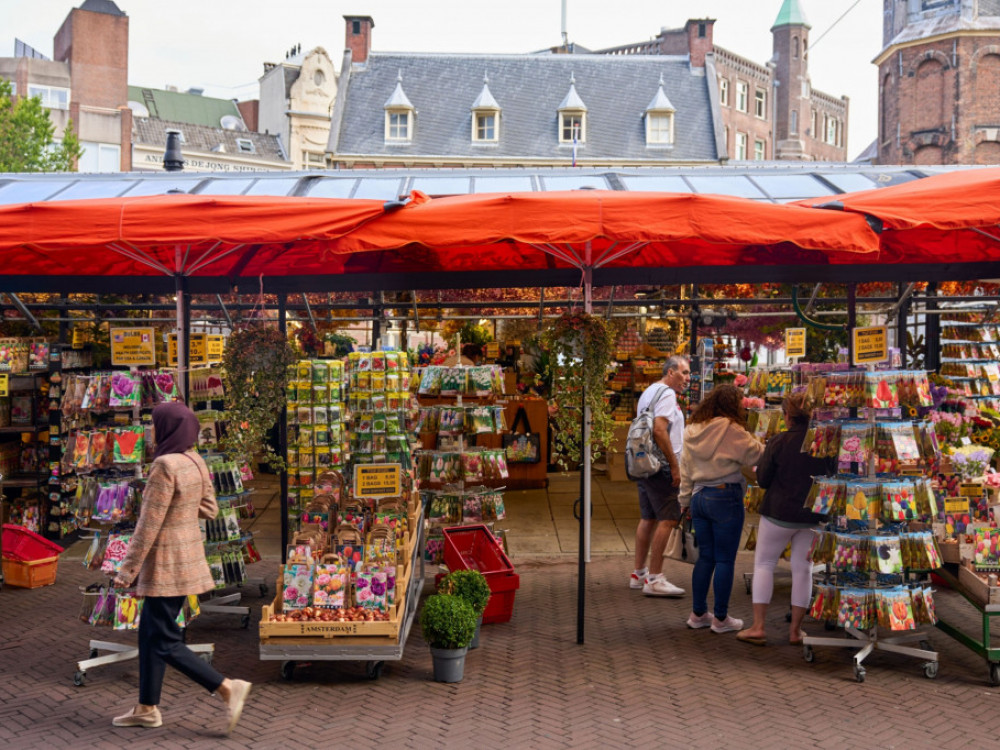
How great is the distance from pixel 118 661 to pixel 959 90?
45750 mm

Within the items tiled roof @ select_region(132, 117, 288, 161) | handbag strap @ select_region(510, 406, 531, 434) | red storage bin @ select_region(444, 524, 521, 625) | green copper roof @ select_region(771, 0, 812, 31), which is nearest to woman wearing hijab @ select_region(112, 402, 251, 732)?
red storage bin @ select_region(444, 524, 521, 625)

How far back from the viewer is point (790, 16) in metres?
74.9

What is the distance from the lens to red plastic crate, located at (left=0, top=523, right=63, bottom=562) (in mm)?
8367

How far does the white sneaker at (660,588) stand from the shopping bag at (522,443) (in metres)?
4.81

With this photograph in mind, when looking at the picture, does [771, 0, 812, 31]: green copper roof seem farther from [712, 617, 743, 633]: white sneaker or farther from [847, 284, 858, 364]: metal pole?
[712, 617, 743, 633]: white sneaker

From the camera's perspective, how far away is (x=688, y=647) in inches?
254

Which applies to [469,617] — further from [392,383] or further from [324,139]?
[324,139]

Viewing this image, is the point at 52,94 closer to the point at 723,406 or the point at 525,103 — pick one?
the point at 525,103

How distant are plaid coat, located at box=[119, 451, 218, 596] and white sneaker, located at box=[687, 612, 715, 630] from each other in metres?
3.53

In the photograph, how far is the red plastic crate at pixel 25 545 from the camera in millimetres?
8367

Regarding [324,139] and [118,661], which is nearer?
[118,661]

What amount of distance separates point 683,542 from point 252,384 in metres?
4.18

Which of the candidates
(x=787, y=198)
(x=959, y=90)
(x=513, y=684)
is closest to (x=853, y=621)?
(x=513, y=684)

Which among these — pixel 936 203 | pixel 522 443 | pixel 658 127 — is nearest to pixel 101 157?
pixel 658 127
